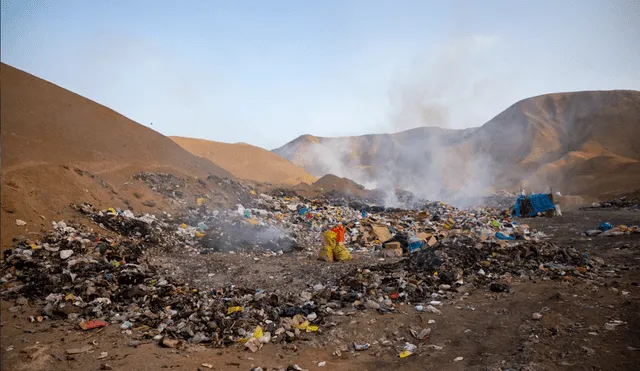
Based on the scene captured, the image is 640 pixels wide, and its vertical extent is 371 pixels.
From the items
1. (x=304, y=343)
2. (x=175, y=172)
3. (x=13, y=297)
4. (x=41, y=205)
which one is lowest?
(x=304, y=343)

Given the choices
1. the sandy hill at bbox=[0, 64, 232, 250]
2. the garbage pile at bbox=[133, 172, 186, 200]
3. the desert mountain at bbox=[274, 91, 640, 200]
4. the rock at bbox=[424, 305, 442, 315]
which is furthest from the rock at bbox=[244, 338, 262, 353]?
the desert mountain at bbox=[274, 91, 640, 200]

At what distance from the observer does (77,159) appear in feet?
42.5

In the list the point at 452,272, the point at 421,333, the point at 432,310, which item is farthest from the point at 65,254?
the point at 452,272

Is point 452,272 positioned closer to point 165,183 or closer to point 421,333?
point 421,333

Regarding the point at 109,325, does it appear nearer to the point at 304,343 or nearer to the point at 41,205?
the point at 304,343

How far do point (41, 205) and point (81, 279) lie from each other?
3649 mm

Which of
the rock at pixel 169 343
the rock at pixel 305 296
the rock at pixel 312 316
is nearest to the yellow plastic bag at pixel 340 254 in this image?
the rock at pixel 305 296

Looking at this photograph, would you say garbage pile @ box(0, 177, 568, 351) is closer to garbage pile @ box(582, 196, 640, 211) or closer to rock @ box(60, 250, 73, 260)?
rock @ box(60, 250, 73, 260)

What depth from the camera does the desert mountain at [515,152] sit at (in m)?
33.5

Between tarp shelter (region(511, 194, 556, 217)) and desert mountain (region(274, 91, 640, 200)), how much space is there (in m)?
15.2

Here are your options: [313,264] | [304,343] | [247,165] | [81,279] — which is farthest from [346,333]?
[247,165]

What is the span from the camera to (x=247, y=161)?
32594 mm

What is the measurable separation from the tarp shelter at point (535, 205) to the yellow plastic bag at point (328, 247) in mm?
10194

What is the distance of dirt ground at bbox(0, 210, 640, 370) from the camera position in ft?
10.9
